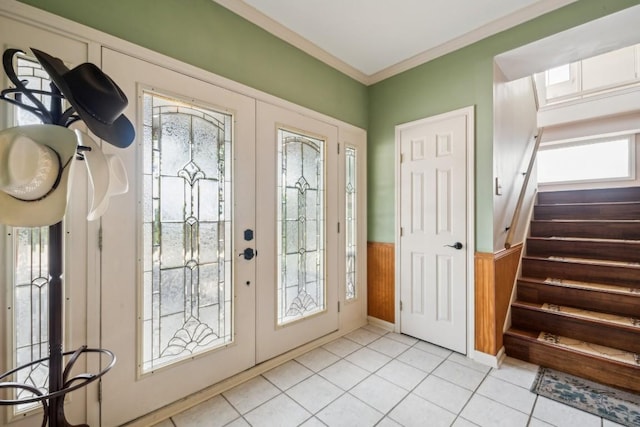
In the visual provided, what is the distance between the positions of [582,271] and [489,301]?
48.6 inches

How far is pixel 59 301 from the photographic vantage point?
3.61 feet

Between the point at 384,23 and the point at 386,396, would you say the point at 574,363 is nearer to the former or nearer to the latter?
the point at 386,396

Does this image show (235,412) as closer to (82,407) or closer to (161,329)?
(161,329)

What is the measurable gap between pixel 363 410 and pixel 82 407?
5.30ft

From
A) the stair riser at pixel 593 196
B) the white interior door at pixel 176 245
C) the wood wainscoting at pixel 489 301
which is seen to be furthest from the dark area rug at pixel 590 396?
the stair riser at pixel 593 196

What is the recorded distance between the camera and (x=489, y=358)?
2.33 m

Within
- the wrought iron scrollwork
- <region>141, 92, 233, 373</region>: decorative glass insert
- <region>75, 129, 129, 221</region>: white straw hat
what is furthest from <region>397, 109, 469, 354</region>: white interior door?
the wrought iron scrollwork

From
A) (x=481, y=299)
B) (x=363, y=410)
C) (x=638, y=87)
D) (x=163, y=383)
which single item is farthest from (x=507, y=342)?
(x=638, y=87)

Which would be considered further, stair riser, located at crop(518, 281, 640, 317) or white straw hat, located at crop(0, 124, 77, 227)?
stair riser, located at crop(518, 281, 640, 317)

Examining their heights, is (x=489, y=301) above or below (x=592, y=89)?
below

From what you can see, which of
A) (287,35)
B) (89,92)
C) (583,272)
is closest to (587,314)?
(583,272)

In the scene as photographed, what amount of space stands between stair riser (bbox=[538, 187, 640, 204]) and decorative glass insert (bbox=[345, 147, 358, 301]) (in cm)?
319

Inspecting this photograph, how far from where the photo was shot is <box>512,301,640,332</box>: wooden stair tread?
2.20m

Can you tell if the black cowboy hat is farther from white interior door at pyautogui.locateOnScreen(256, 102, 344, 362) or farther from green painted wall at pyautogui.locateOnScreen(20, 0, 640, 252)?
white interior door at pyautogui.locateOnScreen(256, 102, 344, 362)
